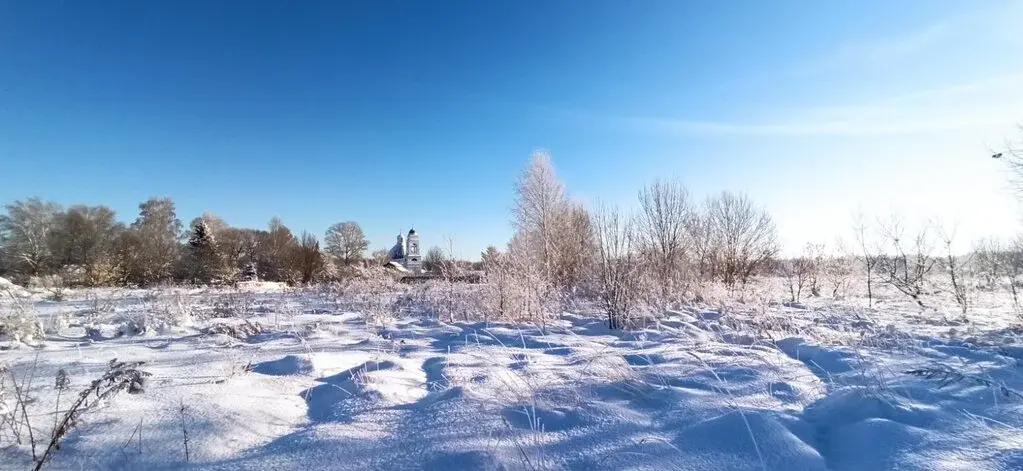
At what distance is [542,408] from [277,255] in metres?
30.6

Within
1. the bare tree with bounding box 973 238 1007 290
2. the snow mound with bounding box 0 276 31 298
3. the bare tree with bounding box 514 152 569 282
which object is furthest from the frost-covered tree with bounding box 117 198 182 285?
the bare tree with bounding box 973 238 1007 290

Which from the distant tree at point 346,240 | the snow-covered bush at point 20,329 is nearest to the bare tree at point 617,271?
the snow-covered bush at point 20,329

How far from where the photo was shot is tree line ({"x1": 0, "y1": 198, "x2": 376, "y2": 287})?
20.0 m

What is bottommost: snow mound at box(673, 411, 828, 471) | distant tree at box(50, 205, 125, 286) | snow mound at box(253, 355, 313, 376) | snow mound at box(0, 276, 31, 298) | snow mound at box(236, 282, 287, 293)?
snow mound at box(236, 282, 287, 293)

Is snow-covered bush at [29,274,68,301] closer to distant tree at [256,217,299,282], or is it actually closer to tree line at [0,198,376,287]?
tree line at [0,198,376,287]

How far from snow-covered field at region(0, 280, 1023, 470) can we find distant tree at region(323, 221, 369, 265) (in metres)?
38.1

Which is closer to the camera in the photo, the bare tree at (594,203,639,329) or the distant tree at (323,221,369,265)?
the bare tree at (594,203,639,329)

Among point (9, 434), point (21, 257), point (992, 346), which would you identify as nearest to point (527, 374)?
point (9, 434)

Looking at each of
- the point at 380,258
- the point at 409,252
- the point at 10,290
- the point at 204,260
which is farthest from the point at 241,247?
the point at 10,290

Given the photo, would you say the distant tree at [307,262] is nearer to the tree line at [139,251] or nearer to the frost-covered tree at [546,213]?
the tree line at [139,251]

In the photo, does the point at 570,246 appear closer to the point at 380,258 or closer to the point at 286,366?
the point at 380,258

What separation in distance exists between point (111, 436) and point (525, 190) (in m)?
16.2

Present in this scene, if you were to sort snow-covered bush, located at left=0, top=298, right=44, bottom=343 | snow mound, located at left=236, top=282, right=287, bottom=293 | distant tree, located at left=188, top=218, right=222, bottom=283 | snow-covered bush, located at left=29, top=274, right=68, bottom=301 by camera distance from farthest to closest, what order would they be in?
A: distant tree, located at left=188, top=218, right=222, bottom=283
snow mound, located at left=236, top=282, right=287, bottom=293
snow-covered bush, located at left=29, top=274, right=68, bottom=301
snow-covered bush, located at left=0, top=298, right=44, bottom=343

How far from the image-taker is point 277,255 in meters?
28.1
